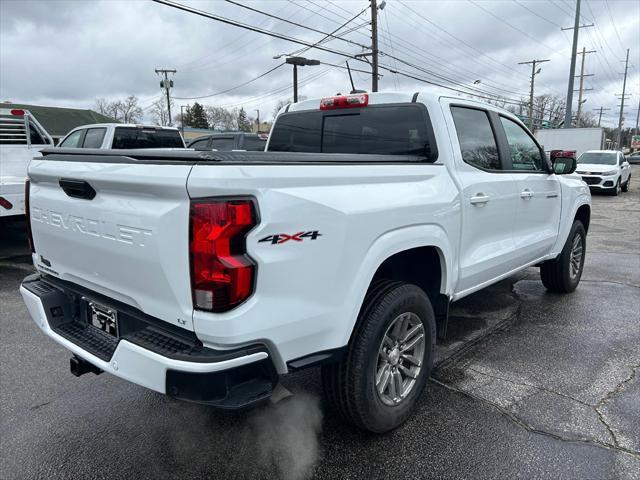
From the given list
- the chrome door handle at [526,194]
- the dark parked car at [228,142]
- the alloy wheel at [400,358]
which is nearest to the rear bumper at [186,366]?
the alloy wheel at [400,358]

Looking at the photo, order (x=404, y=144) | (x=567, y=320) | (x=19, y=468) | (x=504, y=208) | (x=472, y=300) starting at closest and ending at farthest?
1. (x=19, y=468)
2. (x=404, y=144)
3. (x=504, y=208)
4. (x=567, y=320)
5. (x=472, y=300)

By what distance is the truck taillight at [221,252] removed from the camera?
190 centimetres

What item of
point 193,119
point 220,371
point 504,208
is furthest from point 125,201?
point 193,119

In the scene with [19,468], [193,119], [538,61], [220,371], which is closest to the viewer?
[220,371]

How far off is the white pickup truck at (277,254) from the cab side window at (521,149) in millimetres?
454

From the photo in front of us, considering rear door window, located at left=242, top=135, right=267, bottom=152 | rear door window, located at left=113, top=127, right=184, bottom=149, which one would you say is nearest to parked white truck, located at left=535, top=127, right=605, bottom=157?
rear door window, located at left=242, top=135, right=267, bottom=152

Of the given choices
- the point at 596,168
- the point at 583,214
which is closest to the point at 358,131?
the point at 583,214

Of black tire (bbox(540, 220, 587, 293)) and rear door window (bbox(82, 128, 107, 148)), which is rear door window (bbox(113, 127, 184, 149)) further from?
black tire (bbox(540, 220, 587, 293))

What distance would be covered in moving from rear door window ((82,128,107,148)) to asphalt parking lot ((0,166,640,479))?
6.85 meters

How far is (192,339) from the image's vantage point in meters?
2.07

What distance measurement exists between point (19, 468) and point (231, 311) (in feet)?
5.36

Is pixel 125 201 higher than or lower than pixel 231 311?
higher

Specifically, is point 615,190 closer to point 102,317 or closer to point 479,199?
point 479,199

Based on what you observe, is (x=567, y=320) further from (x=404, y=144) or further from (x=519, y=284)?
(x=404, y=144)
